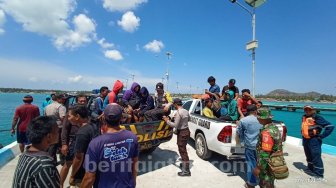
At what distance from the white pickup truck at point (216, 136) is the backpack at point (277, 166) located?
1828mm

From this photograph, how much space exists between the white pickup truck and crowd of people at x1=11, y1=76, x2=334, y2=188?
50 centimetres

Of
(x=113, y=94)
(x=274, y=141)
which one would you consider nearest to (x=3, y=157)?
(x=113, y=94)

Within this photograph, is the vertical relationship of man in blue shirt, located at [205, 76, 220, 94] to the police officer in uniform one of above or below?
above

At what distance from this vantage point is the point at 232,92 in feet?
21.5

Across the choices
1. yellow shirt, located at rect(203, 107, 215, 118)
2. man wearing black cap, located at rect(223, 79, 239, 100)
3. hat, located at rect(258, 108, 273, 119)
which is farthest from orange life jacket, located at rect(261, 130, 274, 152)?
man wearing black cap, located at rect(223, 79, 239, 100)

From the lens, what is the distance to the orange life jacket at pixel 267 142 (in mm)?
3299

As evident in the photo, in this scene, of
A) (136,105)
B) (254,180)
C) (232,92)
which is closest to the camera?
(254,180)

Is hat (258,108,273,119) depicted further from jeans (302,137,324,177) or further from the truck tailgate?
jeans (302,137,324,177)

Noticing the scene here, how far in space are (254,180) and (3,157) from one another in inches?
258

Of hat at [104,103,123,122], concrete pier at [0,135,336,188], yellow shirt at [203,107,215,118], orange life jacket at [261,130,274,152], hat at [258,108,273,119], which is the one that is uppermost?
hat at [104,103,123,122]

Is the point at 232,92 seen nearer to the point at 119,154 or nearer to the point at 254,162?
the point at 254,162

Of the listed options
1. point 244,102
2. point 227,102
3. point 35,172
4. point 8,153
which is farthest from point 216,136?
point 8,153

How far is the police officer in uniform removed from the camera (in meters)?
5.28

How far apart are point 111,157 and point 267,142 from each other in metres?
2.39
